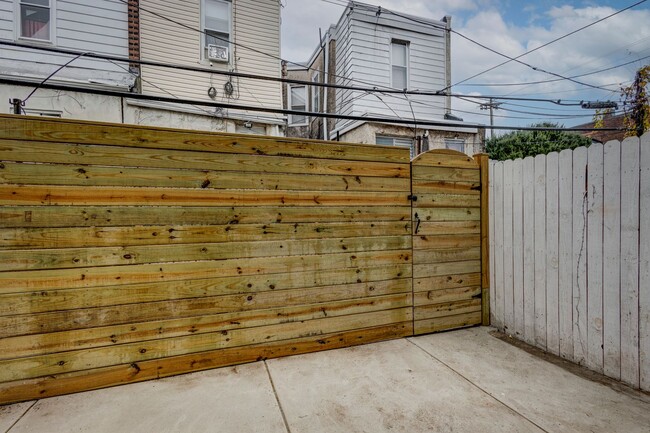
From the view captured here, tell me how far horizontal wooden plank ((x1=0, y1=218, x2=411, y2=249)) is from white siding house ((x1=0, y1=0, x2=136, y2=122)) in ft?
20.0

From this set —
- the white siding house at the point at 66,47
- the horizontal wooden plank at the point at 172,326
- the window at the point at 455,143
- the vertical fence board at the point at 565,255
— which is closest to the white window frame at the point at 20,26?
the white siding house at the point at 66,47

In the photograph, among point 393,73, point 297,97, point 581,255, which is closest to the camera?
point 581,255

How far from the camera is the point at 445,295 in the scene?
360 centimetres

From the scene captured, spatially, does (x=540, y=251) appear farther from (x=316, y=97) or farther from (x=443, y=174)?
(x=316, y=97)

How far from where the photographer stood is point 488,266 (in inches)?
149

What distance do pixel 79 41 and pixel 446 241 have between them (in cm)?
899

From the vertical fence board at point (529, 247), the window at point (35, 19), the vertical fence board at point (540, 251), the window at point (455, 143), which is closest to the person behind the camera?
the vertical fence board at point (540, 251)

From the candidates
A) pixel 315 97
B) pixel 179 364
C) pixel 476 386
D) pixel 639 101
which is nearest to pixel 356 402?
pixel 476 386

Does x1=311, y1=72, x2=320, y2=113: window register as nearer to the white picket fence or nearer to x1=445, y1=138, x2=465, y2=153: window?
x1=445, y1=138, x2=465, y2=153: window

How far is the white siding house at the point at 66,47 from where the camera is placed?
6.77m

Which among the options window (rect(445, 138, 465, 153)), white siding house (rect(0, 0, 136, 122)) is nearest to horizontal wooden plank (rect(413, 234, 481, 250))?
window (rect(445, 138, 465, 153))

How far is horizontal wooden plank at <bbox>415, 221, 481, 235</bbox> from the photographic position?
11.6ft

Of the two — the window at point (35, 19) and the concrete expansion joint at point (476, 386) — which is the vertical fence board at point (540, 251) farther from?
the window at point (35, 19)

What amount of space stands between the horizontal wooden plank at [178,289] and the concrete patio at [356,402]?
652 mm
